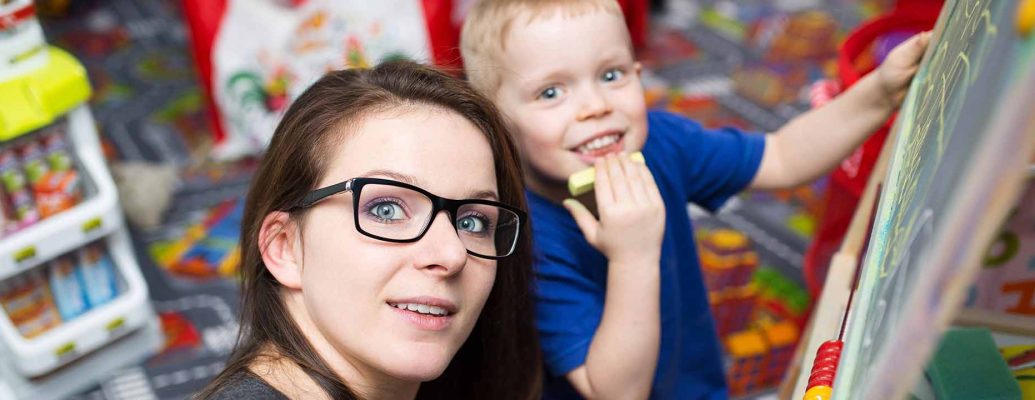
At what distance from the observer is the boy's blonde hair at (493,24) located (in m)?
0.92

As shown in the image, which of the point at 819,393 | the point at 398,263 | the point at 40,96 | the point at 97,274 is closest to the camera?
the point at 819,393

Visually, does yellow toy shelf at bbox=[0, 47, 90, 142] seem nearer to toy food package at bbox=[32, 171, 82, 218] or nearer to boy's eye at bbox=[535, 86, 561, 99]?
toy food package at bbox=[32, 171, 82, 218]

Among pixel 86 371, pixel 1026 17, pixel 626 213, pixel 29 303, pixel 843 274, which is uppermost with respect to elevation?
pixel 1026 17

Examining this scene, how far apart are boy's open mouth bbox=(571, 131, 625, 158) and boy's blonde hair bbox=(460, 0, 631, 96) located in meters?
0.11

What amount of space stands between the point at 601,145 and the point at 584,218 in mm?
81

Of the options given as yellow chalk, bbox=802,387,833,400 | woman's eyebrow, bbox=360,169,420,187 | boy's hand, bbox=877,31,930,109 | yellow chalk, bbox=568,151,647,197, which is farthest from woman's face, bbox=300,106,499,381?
boy's hand, bbox=877,31,930,109

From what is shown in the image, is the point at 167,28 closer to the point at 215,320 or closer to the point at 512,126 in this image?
the point at 215,320

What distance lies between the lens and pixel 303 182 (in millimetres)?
787

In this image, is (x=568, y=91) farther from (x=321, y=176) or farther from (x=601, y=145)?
(x=321, y=176)

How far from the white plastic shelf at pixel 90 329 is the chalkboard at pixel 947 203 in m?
1.28

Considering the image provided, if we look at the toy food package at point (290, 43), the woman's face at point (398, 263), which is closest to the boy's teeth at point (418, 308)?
the woman's face at point (398, 263)

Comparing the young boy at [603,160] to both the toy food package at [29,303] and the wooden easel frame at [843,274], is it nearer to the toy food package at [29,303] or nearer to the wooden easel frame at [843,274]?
the wooden easel frame at [843,274]

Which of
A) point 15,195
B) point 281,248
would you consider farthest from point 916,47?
point 15,195

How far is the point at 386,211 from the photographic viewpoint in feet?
2.40
